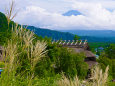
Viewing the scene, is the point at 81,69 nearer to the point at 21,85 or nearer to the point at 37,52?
the point at 21,85

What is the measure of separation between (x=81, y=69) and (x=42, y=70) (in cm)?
318

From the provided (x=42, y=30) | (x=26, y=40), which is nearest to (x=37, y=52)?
(x=26, y=40)

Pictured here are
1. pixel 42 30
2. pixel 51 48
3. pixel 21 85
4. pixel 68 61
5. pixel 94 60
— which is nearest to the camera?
pixel 21 85

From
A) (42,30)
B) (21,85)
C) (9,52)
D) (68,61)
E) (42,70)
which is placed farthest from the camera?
(42,30)

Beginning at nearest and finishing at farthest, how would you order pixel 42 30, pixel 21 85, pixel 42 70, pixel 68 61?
1. pixel 21 85
2. pixel 42 70
3. pixel 68 61
4. pixel 42 30

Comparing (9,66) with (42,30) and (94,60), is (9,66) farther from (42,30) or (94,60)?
(42,30)

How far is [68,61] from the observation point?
34.7 feet

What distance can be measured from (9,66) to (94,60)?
76.9 ft

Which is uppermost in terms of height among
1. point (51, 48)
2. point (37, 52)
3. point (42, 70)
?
point (37, 52)

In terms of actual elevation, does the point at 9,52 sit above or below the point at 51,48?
above

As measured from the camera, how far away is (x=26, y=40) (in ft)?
8.14

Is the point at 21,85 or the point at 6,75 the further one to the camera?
the point at 21,85

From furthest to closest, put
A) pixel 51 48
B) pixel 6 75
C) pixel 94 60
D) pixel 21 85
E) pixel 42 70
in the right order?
pixel 94 60
pixel 51 48
pixel 42 70
pixel 21 85
pixel 6 75

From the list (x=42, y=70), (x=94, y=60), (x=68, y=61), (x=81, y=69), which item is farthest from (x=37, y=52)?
(x=94, y=60)
